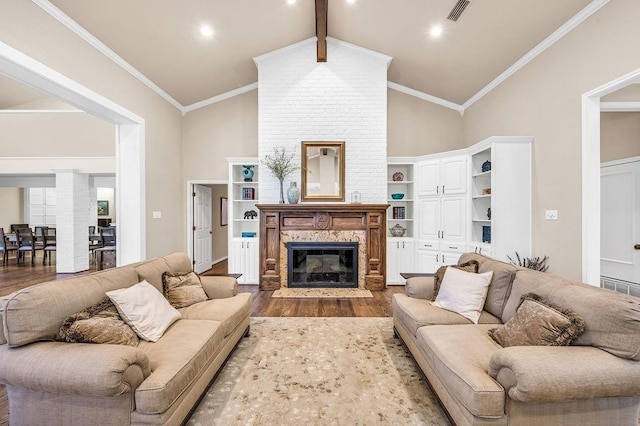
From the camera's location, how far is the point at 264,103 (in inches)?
205

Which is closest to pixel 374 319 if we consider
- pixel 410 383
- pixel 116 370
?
pixel 410 383

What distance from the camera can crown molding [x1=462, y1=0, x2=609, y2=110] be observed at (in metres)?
2.97

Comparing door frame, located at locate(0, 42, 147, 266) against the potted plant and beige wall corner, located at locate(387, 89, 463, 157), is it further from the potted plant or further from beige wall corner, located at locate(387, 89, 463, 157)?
beige wall corner, located at locate(387, 89, 463, 157)

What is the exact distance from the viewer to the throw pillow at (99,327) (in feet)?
5.30

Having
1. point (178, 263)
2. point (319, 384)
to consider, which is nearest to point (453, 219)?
point (319, 384)

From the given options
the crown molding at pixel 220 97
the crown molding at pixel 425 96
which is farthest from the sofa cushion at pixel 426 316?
the crown molding at pixel 220 97

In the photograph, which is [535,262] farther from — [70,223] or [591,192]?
[70,223]

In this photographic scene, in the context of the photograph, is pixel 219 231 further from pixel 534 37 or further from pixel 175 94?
pixel 534 37

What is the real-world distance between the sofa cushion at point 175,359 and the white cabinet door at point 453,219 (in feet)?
13.2

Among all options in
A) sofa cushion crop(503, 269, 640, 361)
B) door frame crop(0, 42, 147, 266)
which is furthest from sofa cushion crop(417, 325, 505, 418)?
door frame crop(0, 42, 147, 266)

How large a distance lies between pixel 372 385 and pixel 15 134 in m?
9.10

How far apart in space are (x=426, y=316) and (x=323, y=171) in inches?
131

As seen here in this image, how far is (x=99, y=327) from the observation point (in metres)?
1.70

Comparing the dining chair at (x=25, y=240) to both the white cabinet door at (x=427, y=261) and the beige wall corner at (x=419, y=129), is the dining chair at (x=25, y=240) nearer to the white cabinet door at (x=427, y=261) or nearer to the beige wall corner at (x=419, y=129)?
the beige wall corner at (x=419, y=129)
